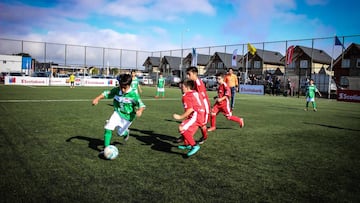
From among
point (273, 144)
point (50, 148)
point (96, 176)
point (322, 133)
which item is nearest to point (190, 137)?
point (96, 176)

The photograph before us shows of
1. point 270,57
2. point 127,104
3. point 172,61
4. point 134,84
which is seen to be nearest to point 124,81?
point 127,104

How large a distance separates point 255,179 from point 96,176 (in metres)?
2.41

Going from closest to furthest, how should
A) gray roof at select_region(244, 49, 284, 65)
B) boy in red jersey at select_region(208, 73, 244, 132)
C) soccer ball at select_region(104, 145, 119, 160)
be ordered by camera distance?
1. soccer ball at select_region(104, 145, 119, 160)
2. boy in red jersey at select_region(208, 73, 244, 132)
3. gray roof at select_region(244, 49, 284, 65)

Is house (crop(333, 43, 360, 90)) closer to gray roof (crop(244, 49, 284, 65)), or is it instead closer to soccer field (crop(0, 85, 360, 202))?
gray roof (crop(244, 49, 284, 65))

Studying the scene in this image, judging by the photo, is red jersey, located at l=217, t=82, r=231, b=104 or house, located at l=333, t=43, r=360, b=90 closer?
red jersey, located at l=217, t=82, r=231, b=104

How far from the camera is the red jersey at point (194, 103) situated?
17.6 ft

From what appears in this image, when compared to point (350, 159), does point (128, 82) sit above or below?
above

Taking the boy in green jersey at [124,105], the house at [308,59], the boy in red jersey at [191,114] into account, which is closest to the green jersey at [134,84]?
the boy in green jersey at [124,105]

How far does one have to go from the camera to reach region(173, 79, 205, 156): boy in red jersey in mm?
5289

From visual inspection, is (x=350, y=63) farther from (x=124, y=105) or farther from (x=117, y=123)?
(x=117, y=123)

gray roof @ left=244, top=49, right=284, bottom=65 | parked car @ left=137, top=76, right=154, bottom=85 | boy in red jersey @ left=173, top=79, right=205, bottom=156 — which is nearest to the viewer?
boy in red jersey @ left=173, top=79, right=205, bottom=156

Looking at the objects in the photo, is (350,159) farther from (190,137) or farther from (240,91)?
(240,91)

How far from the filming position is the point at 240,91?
33281mm

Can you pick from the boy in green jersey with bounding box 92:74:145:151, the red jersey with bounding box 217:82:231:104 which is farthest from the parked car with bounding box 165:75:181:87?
the boy in green jersey with bounding box 92:74:145:151
